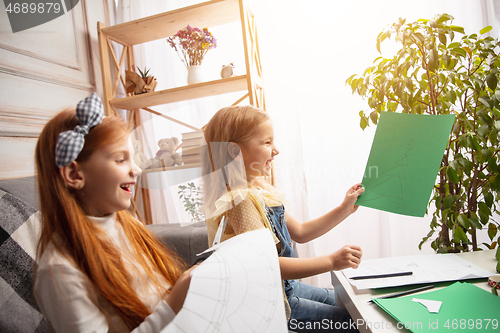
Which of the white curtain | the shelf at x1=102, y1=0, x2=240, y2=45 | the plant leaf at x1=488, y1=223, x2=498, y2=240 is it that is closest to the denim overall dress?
the plant leaf at x1=488, y1=223, x2=498, y2=240

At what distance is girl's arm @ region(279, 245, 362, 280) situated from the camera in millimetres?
644

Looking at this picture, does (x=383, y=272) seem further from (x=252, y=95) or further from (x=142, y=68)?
(x=142, y=68)

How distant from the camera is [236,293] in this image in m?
0.34

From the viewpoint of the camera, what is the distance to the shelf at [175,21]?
1.62m

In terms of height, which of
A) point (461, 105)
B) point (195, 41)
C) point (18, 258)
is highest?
point (195, 41)

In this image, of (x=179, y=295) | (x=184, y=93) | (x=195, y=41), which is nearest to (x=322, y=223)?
(x=179, y=295)

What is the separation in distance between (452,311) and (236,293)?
0.41m

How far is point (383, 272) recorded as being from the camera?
73 cm

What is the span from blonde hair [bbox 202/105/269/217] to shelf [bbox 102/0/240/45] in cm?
103

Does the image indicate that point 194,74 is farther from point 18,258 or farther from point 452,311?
point 452,311

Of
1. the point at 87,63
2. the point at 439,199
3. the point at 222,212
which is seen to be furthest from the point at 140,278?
the point at 87,63

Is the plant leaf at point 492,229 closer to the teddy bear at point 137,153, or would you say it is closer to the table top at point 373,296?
the table top at point 373,296

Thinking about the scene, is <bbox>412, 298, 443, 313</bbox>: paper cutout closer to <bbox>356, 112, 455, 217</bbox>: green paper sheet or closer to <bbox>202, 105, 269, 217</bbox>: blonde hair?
<bbox>356, 112, 455, 217</bbox>: green paper sheet

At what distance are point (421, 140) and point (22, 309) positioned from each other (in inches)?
36.3
